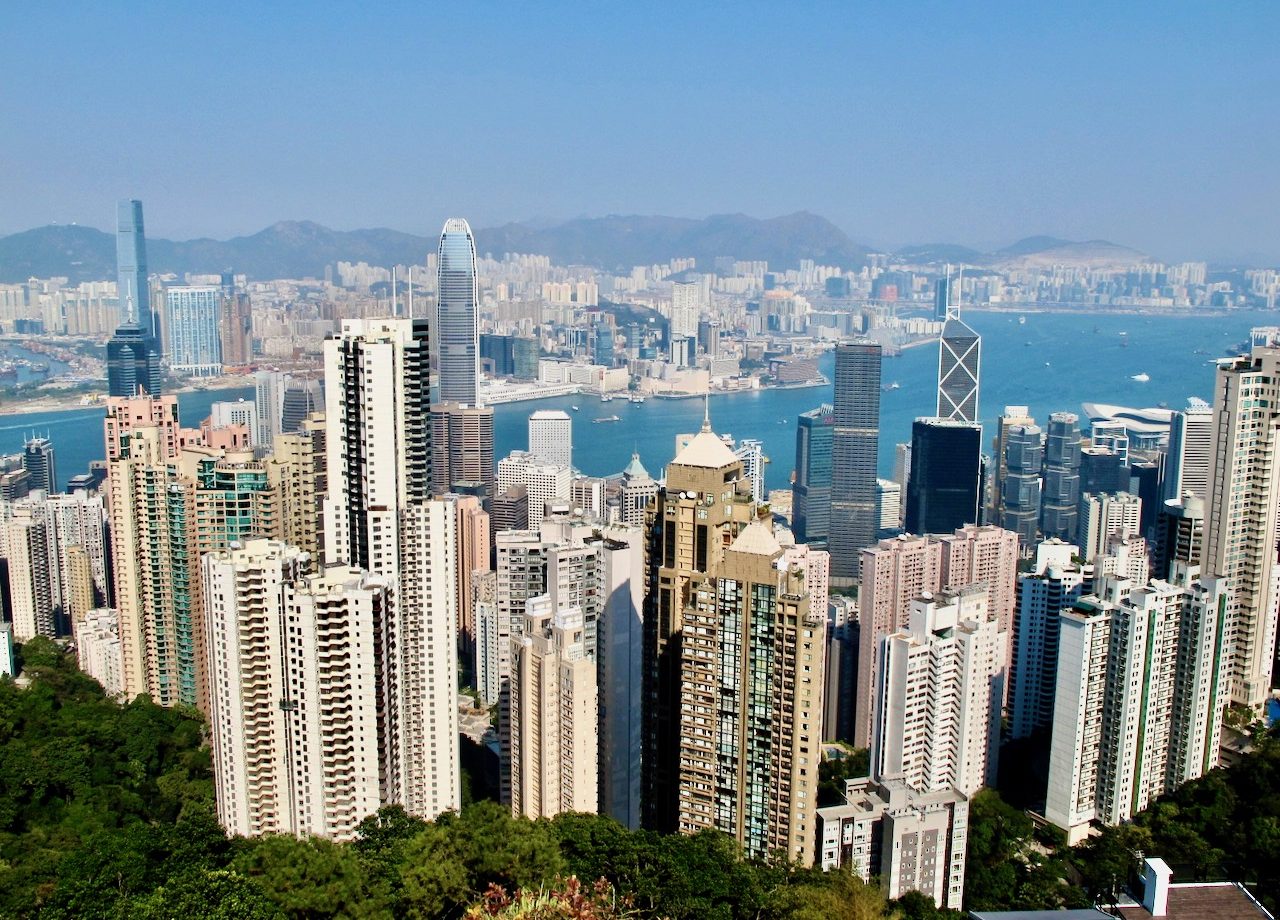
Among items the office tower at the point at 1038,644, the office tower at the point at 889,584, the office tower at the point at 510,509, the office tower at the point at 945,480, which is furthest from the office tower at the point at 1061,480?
the office tower at the point at 1038,644

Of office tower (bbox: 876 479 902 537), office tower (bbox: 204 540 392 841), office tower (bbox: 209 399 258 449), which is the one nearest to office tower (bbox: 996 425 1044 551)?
office tower (bbox: 876 479 902 537)

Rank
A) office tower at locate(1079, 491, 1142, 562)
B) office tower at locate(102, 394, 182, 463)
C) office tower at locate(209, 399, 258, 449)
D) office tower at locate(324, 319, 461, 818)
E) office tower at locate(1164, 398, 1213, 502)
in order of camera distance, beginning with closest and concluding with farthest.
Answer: office tower at locate(324, 319, 461, 818) → office tower at locate(102, 394, 182, 463) → office tower at locate(1079, 491, 1142, 562) → office tower at locate(1164, 398, 1213, 502) → office tower at locate(209, 399, 258, 449)

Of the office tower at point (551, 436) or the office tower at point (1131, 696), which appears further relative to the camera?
the office tower at point (551, 436)

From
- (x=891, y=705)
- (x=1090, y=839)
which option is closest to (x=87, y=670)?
(x=891, y=705)

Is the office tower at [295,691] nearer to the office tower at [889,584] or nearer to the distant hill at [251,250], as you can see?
the office tower at [889,584]

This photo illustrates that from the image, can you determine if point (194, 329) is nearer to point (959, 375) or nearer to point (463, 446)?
point (463, 446)

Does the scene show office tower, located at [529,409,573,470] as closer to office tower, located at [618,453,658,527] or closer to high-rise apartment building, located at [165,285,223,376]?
high-rise apartment building, located at [165,285,223,376]

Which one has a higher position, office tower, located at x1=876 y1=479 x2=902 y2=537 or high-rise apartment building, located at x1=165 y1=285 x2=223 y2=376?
high-rise apartment building, located at x1=165 y1=285 x2=223 y2=376

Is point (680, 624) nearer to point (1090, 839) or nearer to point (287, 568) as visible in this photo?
point (287, 568)

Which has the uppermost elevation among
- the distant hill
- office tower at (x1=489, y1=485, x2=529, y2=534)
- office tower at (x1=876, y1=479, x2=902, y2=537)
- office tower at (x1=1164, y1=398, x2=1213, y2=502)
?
the distant hill
